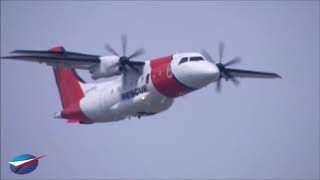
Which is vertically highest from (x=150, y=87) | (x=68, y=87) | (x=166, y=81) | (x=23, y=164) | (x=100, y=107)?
(x=68, y=87)

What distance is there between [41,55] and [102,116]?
16.6 feet

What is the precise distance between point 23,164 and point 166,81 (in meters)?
8.26

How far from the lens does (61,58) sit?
32.1 meters

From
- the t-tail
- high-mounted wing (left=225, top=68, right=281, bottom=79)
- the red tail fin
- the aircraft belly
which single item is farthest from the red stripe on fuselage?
the red tail fin

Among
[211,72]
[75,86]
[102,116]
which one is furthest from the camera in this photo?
[75,86]

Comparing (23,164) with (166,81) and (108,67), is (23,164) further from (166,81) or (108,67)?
(108,67)

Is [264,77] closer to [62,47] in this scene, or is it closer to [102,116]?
[102,116]

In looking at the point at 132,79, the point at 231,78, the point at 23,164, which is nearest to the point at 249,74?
the point at 231,78

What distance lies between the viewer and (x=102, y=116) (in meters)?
33.4

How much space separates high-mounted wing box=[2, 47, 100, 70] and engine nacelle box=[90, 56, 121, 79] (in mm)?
430

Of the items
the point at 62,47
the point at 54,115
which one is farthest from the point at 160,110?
the point at 62,47

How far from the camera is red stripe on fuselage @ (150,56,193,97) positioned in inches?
1136

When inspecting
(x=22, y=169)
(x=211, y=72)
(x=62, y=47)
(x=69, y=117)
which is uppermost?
(x=62, y=47)

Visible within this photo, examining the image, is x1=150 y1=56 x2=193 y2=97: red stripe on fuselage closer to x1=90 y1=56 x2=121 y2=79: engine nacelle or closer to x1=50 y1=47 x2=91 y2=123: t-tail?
x1=90 y1=56 x2=121 y2=79: engine nacelle
